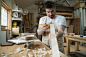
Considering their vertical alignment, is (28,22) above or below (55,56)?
above

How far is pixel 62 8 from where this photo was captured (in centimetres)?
497

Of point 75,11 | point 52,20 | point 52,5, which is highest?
point 75,11

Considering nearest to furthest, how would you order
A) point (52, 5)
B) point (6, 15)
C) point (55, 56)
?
point (55, 56) < point (52, 5) < point (6, 15)

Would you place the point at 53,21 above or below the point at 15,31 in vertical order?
above

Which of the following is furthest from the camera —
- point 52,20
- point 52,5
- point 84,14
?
point 84,14

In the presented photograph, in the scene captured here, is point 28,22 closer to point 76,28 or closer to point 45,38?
point 76,28

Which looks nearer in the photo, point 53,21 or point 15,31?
point 53,21

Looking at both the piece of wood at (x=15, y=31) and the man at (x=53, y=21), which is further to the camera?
the piece of wood at (x=15, y=31)

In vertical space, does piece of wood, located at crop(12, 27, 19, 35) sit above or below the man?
below

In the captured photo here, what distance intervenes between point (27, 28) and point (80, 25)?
4.75 meters

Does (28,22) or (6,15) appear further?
(28,22)

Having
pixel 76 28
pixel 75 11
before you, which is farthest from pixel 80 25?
pixel 75 11

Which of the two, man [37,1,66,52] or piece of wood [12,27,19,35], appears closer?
man [37,1,66,52]

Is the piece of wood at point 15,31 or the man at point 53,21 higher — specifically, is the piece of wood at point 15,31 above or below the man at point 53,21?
below
